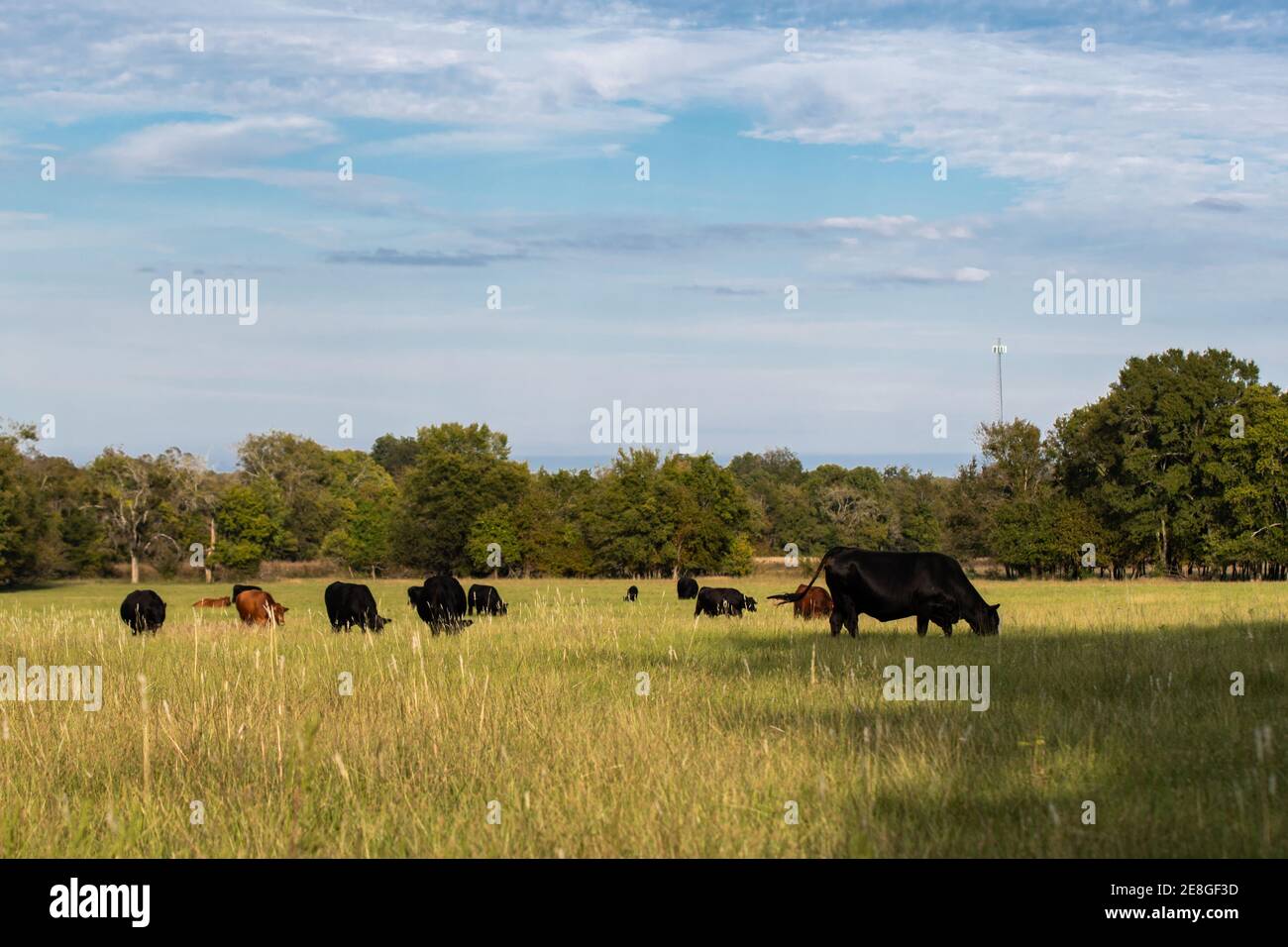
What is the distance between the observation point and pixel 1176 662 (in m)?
11.7

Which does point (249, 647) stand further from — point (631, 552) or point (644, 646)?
point (631, 552)

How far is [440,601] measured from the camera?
2028 centimetres

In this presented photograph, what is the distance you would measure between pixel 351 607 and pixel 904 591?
9.50 m

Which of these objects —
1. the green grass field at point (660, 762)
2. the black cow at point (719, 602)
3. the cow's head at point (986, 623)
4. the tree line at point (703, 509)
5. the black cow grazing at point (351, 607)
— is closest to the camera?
the green grass field at point (660, 762)

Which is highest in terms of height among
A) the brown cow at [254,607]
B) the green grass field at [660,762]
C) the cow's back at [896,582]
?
the cow's back at [896,582]

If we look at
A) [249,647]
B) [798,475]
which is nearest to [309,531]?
[798,475]

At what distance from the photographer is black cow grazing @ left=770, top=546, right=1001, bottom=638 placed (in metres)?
17.5

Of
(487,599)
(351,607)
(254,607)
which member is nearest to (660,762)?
(351,607)

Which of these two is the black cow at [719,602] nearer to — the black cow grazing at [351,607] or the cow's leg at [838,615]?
the black cow grazing at [351,607]

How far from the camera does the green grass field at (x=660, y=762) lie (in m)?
5.97

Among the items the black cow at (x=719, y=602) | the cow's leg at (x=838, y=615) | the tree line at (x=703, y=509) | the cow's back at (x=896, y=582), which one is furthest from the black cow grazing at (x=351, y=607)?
the tree line at (x=703, y=509)

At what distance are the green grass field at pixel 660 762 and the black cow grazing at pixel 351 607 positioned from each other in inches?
281
